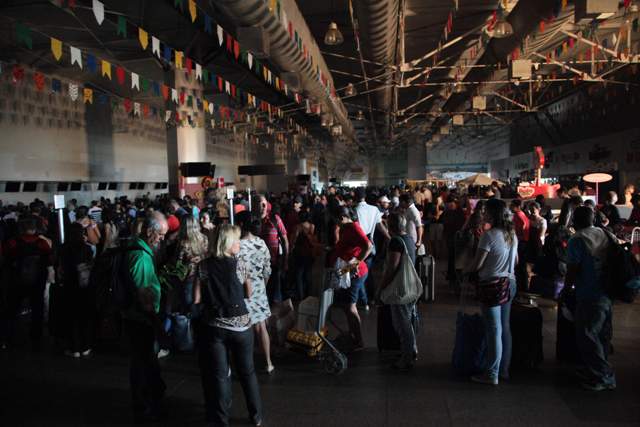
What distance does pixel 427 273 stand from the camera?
659 centimetres

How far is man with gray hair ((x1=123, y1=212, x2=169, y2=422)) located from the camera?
3.45 metres

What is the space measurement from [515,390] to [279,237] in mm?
3558

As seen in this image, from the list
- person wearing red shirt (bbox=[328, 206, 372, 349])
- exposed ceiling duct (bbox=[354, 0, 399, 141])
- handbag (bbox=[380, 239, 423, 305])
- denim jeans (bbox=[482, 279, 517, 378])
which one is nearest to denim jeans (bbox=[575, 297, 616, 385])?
denim jeans (bbox=[482, 279, 517, 378])

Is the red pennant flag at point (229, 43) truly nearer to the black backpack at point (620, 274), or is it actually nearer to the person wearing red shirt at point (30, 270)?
the person wearing red shirt at point (30, 270)

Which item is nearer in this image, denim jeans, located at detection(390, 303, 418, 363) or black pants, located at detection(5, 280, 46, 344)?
denim jeans, located at detection(390, 303, 418, 363)

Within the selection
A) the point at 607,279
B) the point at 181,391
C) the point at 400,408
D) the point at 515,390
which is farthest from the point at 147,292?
the point at 607,279

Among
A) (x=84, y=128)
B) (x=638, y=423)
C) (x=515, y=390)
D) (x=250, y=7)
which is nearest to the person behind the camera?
(x=638, y=423)

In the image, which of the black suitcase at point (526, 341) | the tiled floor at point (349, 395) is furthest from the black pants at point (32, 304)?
the black suitcase at point (526, 341)

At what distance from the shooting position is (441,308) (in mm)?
6418

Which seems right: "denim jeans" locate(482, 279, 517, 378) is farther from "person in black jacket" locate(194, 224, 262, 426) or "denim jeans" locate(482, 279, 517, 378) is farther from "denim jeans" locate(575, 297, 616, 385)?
"person in black jacket" locate(194, 224, 262, 426)

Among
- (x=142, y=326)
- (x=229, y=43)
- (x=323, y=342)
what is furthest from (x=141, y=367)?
(x=229, y=43)

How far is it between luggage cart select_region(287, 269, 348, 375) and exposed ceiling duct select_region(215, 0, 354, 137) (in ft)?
13.5

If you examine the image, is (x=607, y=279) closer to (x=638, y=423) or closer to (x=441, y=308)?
(x=638, y=423)

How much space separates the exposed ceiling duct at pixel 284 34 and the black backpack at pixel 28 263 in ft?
12.9
